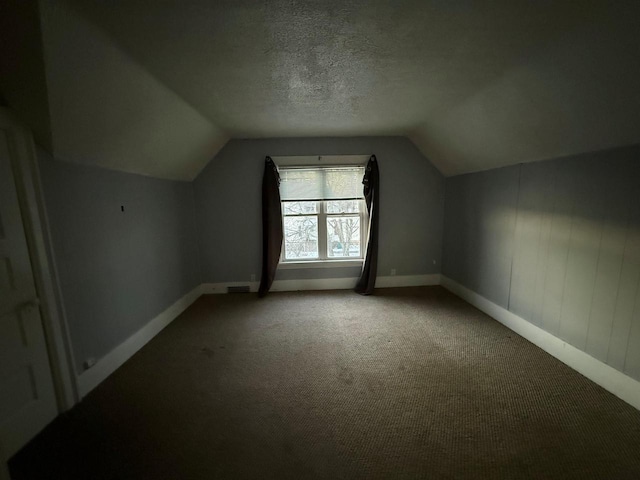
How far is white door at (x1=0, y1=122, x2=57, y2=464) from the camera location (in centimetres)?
142

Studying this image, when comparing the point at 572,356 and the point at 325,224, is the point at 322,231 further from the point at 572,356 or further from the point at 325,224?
the point at 572,356

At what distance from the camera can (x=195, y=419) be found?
165 cm

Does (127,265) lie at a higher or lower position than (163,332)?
higher

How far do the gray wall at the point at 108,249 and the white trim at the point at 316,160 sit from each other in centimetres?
Result: 146

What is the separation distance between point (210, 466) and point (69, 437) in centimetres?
94

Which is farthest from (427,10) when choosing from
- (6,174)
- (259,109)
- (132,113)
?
(6,174)

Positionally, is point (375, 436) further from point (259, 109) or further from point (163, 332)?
point (259, 109)

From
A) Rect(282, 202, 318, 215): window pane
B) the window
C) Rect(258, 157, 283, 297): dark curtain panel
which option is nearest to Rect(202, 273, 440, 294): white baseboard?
Rect(258, 157, 283, 297): dark curtain panel

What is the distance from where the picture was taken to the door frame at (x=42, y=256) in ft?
4.89

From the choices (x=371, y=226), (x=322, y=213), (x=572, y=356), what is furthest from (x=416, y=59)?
(x=572, y=356)

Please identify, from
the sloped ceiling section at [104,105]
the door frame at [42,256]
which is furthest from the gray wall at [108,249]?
the sloped ceiling section at [104,105]

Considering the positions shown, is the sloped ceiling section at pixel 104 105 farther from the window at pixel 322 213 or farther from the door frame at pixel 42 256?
the window at pixel 322 213

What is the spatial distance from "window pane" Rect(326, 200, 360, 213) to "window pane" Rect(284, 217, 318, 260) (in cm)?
29

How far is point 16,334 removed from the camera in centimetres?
150
